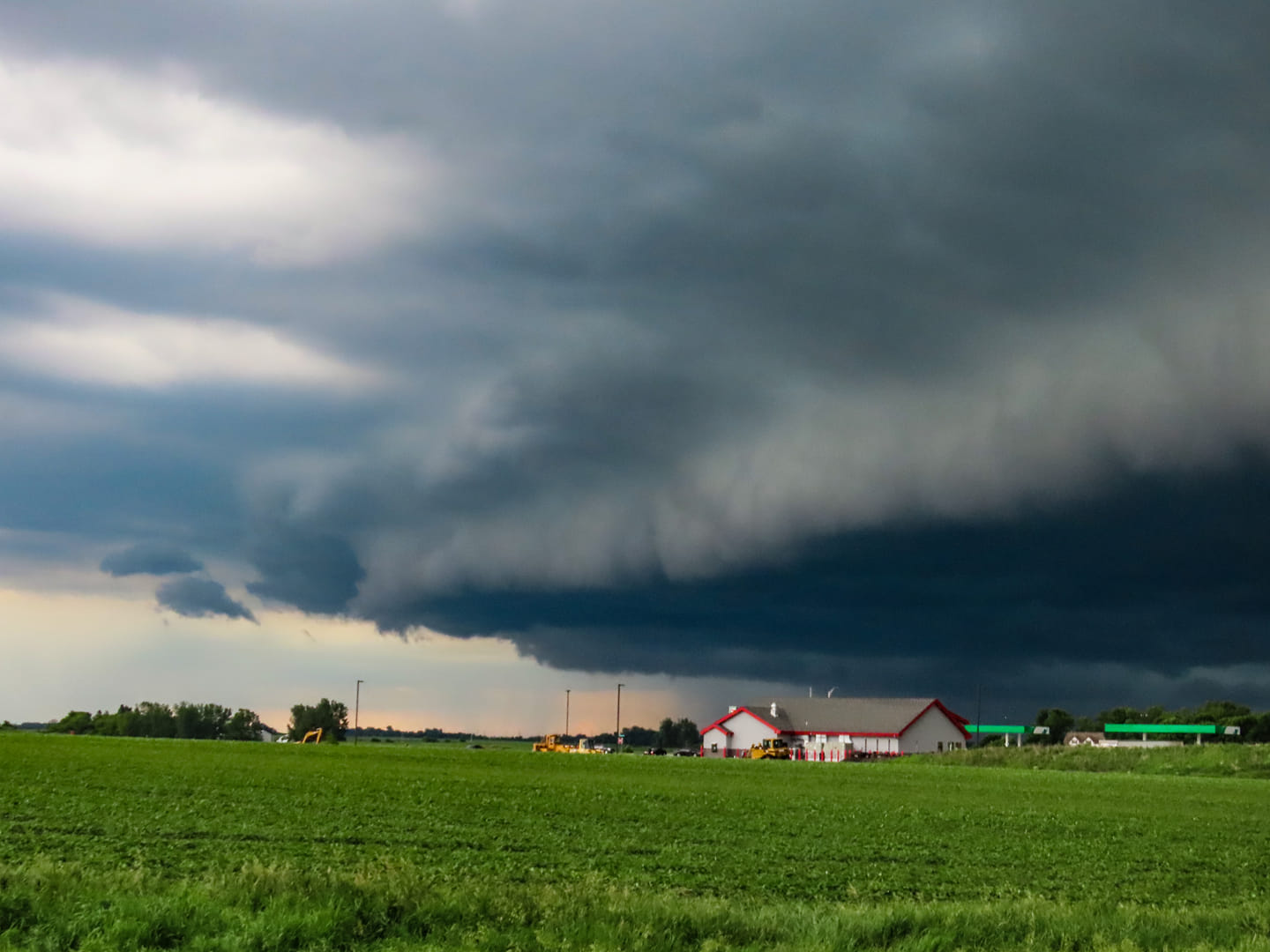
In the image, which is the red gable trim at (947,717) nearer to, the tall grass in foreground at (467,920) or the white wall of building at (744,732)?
the white wall of building at (744,732)

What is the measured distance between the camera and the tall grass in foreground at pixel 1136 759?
9938 cm

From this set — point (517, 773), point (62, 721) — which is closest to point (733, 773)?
point (517, 773)

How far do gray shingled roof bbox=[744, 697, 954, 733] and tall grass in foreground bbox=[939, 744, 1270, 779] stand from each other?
142 ft

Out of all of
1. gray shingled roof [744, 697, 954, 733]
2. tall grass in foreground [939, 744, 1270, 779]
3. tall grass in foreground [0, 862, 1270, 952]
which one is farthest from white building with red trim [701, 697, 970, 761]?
tall grass in foreground [0, 862, 1270, 952]

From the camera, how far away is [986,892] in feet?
70.6

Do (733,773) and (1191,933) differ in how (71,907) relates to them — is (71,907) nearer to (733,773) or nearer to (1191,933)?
(1191,933)

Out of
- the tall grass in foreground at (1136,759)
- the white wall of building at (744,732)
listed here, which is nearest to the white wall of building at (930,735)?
the white wall of building at (744,732)

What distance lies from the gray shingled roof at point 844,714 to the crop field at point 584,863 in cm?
10709

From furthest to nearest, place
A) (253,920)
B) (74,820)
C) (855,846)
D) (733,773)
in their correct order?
1. (733,773)
2. (855,846)
3. (74,820)
4. (253,920)

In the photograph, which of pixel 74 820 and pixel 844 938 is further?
pixel 74 820

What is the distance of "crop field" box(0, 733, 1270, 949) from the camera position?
1282 centimetres

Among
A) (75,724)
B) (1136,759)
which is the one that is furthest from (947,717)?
(75,724)

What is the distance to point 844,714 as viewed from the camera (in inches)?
6683

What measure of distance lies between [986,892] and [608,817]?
14.8 meters
